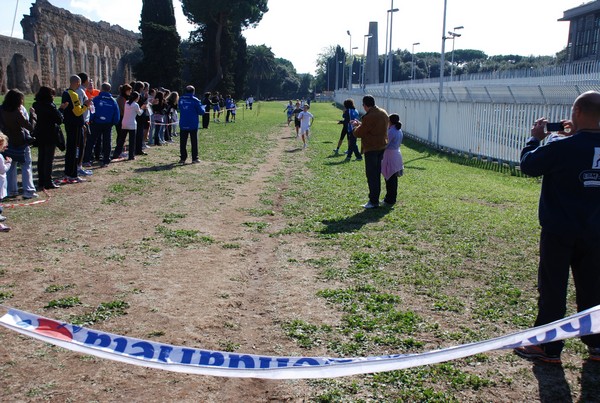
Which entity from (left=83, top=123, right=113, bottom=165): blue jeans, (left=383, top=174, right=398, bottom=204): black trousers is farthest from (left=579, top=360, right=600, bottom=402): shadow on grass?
(left=83, top=123, right=113, bottom=165): blue jeans

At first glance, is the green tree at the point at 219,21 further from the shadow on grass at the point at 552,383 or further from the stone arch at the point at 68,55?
the shadow on grass at the point at 552,383

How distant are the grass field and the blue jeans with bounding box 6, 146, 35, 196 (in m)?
0.92

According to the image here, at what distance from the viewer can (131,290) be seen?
18.9 feet

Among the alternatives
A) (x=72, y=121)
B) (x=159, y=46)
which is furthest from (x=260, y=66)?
(x=72, y=121)

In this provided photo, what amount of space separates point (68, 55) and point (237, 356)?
50.3m

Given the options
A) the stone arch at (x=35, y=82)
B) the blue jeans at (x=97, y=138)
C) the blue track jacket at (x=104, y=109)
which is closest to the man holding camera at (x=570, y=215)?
the blue track jacket at (x=104, y=109)

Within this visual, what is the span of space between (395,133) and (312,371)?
7.91 meters

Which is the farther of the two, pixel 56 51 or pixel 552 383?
pixel 56 51

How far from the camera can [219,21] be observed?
60.4m

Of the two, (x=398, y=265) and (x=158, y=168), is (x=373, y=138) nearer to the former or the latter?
(x=398, y=265)

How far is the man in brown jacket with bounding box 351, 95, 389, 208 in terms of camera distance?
1010cm

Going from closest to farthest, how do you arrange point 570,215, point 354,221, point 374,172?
point 570,215 → point 354,221 → point 374,172

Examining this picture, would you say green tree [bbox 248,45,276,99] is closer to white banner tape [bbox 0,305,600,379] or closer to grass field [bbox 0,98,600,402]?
grass field [bbox 0,98,600,402]

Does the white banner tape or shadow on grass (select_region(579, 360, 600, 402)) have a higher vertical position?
the white banner tape
